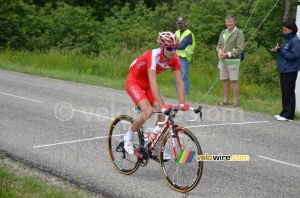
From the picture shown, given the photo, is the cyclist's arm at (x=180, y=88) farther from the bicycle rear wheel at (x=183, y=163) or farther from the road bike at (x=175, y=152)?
the bicycle rear wheel at (x=183, y=163)

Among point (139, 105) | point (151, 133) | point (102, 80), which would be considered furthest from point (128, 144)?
point (102, 80)

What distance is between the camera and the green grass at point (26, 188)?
590 centimetres

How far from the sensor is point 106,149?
8.58 m

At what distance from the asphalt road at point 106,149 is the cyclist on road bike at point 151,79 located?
2.52 ft

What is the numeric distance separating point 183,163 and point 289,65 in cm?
568

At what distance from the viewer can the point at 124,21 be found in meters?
38.3

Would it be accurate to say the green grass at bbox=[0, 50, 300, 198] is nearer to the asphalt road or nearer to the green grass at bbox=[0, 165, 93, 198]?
the green grass at bbox=[0, 165, 93, 198]

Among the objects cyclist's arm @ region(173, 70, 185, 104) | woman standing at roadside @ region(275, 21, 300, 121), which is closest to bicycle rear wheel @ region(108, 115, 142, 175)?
cyclist's arm @ region(173, 70, 185, 104)

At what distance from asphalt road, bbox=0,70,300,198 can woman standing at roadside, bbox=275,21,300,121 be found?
0.42m

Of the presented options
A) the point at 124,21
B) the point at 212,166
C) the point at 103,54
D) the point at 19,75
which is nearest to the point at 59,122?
the point at 212,166

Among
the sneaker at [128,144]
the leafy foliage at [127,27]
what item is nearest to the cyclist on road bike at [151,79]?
the sneaker at [128,144]

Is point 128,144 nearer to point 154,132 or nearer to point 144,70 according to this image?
point 154,132

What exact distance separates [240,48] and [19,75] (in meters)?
9.21

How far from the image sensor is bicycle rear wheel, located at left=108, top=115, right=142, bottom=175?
286 inches
